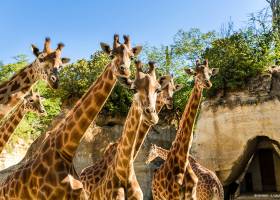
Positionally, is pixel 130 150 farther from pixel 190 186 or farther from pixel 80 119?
pixel 190 186

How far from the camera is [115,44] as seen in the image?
568 centimetres

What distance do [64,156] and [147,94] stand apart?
1.28 meters

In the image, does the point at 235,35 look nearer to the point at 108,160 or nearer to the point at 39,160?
the point at 108,160

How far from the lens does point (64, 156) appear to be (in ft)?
17.0

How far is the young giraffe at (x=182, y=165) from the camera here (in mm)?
7496

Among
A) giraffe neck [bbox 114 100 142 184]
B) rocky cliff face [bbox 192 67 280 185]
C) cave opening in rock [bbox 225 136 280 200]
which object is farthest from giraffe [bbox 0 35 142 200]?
cave opening in rock [bbox 225 136 280 200]

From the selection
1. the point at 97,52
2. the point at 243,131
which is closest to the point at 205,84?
the point at 243,131

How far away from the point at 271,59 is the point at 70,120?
12272mm

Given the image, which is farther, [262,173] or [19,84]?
[262,173]

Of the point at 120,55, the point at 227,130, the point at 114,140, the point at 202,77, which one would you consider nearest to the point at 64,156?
the point at 120,55

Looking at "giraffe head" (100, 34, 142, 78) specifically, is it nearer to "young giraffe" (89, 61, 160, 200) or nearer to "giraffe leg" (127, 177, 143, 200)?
"young giraffe" (89, 61, 160, 200)

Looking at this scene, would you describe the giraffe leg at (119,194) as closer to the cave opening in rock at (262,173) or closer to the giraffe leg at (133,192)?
the giraffe leg at (133,192)

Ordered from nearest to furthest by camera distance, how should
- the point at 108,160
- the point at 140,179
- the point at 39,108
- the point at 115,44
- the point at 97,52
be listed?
the point at 115,44, the point at 108,160, the point at 39,108, the point at 140,179, the point at 97,52

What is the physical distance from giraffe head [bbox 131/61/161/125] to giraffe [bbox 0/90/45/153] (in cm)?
316
